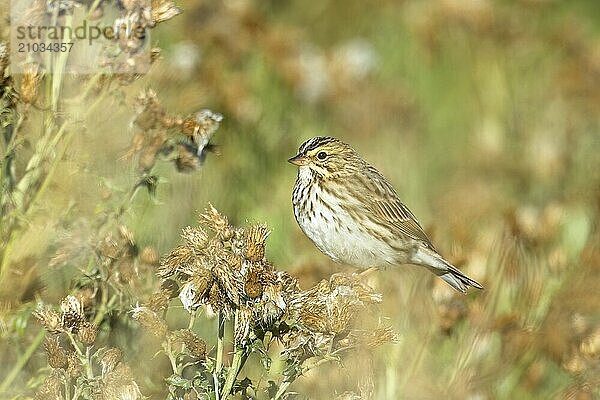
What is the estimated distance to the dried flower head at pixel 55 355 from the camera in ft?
8.00

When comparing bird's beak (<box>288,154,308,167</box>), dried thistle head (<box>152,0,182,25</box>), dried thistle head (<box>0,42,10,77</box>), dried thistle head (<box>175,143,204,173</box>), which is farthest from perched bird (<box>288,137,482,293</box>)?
dried thistle head (<box>0,42,10,77</box>)

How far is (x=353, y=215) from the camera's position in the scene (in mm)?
3785

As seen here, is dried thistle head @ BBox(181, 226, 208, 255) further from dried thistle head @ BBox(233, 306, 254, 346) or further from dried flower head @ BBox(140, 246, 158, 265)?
dried flower head @ BBox(140, 246, 158, 265)

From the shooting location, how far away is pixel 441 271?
3.71 metres

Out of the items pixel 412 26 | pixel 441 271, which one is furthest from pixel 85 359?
pixel 412 26

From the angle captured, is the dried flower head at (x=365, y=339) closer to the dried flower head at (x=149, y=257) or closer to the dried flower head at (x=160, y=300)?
the dried flower head at (x=160, y=300)

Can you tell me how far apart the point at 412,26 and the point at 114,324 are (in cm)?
402

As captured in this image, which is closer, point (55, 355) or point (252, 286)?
point (252, 286)

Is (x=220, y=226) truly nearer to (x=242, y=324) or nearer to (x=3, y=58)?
(x=242, y=324)

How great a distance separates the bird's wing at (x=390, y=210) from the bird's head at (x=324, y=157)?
14cm

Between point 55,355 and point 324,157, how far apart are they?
5.19ft

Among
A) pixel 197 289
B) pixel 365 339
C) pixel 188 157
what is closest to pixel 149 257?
pixel 188 157

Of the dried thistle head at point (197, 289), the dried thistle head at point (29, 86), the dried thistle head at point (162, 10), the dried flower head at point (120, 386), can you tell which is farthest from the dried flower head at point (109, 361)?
the dried thistle head at point (162, 10)

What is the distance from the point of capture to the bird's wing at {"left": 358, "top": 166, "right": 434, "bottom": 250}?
12.7 feet
